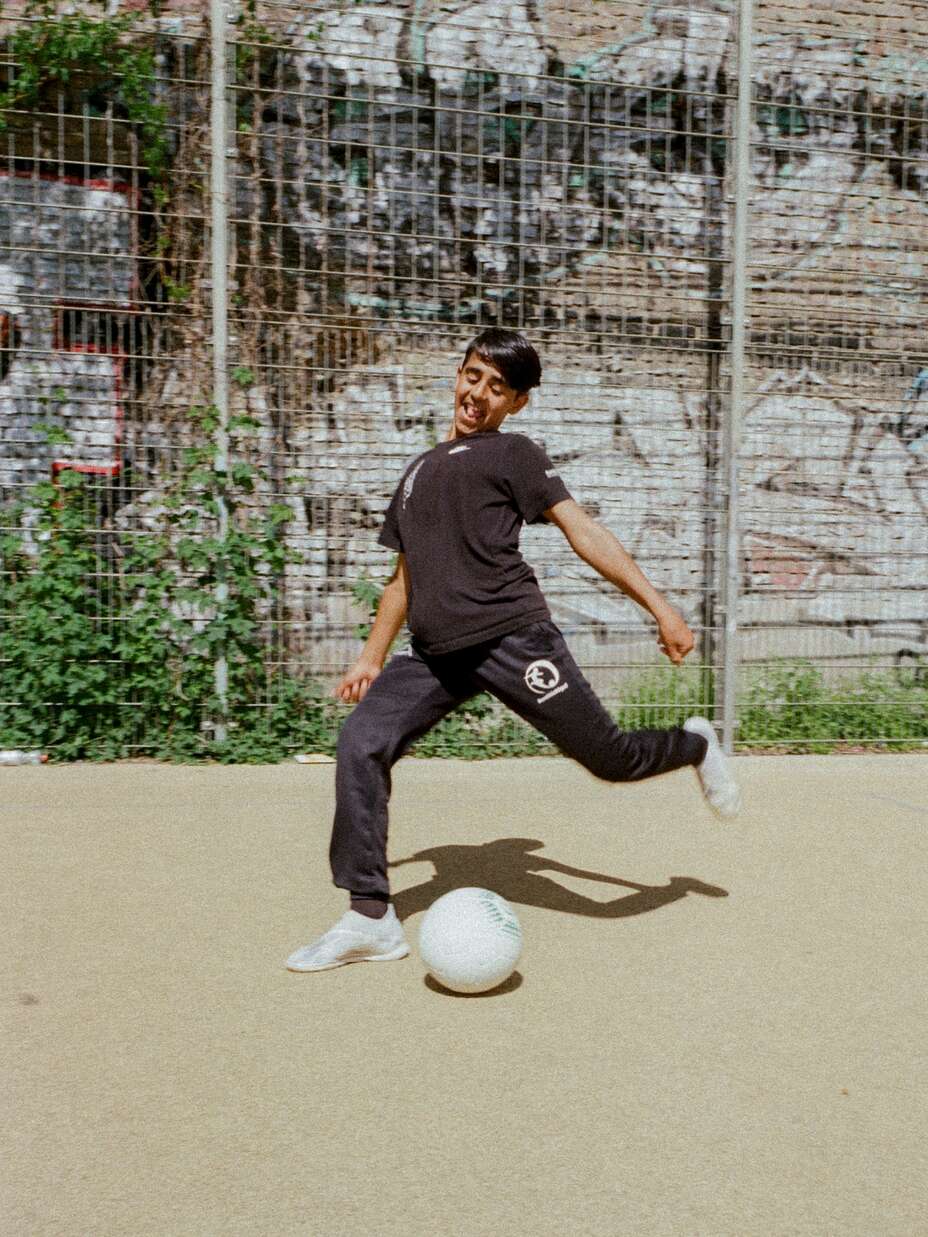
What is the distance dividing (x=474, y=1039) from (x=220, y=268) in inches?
185

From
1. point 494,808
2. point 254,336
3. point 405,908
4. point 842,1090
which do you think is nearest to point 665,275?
point 254,336

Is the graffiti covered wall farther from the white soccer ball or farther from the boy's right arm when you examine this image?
the white soccer ball

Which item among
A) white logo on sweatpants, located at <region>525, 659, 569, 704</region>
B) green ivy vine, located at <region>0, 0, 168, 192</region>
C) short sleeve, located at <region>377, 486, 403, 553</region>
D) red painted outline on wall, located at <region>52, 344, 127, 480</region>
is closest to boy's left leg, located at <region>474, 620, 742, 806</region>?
white logo on sweatpants, located at <region>525, 659, 569, 704</region>

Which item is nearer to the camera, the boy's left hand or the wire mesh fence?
the boy's left hand

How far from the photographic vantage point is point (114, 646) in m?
6.48

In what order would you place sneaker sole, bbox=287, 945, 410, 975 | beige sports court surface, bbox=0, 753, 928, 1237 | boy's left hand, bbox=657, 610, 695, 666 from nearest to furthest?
beige sports court surface, bbox=0, 753, 928, 1237
sneaker sole, bbox=287, 945, 410, 975
boy's left hand, bbox=657, 610, 695, 666

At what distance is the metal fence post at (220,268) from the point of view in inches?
256

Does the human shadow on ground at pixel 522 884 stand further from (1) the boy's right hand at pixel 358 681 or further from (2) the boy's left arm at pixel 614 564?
(2) the boy's left arm at pixel 614 564

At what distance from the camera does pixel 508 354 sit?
12.2ft

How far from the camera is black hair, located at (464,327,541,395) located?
374 centimetres

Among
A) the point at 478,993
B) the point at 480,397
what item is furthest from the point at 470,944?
the point at 480,397

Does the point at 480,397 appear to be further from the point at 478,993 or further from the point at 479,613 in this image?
the point at 478,993

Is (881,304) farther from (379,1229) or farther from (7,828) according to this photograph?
(379,1229)

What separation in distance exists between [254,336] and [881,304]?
3792 mm
